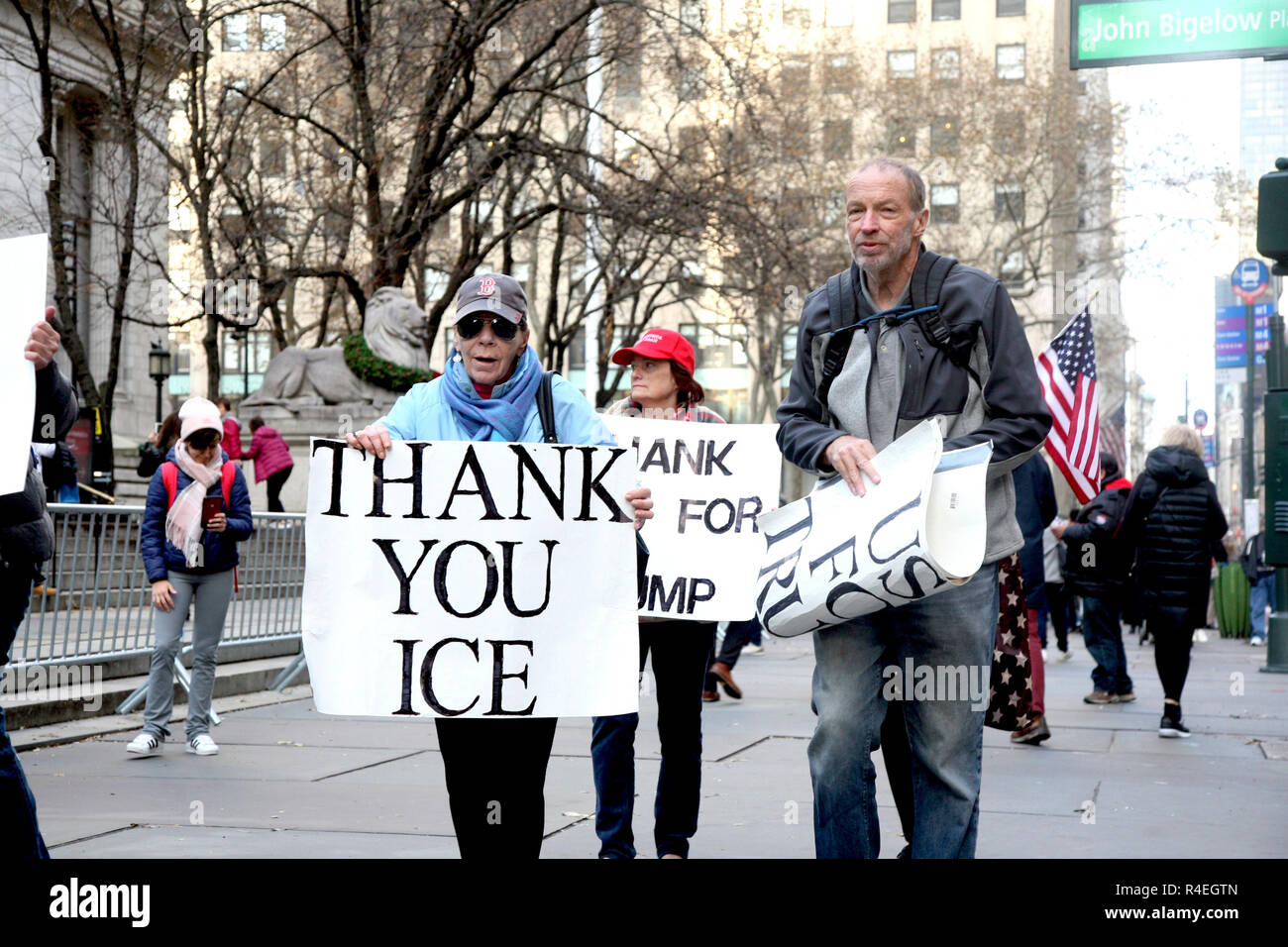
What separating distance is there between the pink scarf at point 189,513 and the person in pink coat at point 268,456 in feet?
40.7

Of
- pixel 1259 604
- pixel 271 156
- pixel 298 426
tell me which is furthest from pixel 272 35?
pixel 1259 604

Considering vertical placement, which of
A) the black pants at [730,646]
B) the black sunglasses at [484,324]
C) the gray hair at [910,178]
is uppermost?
the gray hair at [910,178]

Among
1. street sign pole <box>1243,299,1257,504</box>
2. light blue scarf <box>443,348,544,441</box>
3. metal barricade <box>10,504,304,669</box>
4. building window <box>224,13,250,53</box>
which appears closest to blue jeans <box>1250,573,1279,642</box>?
street sign pole <box>1243,299,1257,504</box>

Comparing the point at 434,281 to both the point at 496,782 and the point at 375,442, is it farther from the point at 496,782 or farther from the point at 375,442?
the point at 496,782

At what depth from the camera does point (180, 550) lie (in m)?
8.80

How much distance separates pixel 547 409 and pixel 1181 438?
292 inches

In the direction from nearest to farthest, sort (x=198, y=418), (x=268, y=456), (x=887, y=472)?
(x=887, y=472)
(x=198, y=418)
(x=268, y=456)

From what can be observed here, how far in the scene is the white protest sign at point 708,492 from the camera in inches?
279

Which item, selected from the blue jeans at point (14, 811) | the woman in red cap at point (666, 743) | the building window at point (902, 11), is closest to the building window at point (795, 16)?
the building window at point (902, 11)

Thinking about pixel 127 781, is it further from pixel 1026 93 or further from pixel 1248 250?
pixel 1248 250

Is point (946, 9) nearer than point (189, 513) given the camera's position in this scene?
No

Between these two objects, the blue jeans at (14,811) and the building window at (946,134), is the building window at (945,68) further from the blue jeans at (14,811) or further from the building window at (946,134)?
the blue jeans at (14,811)
